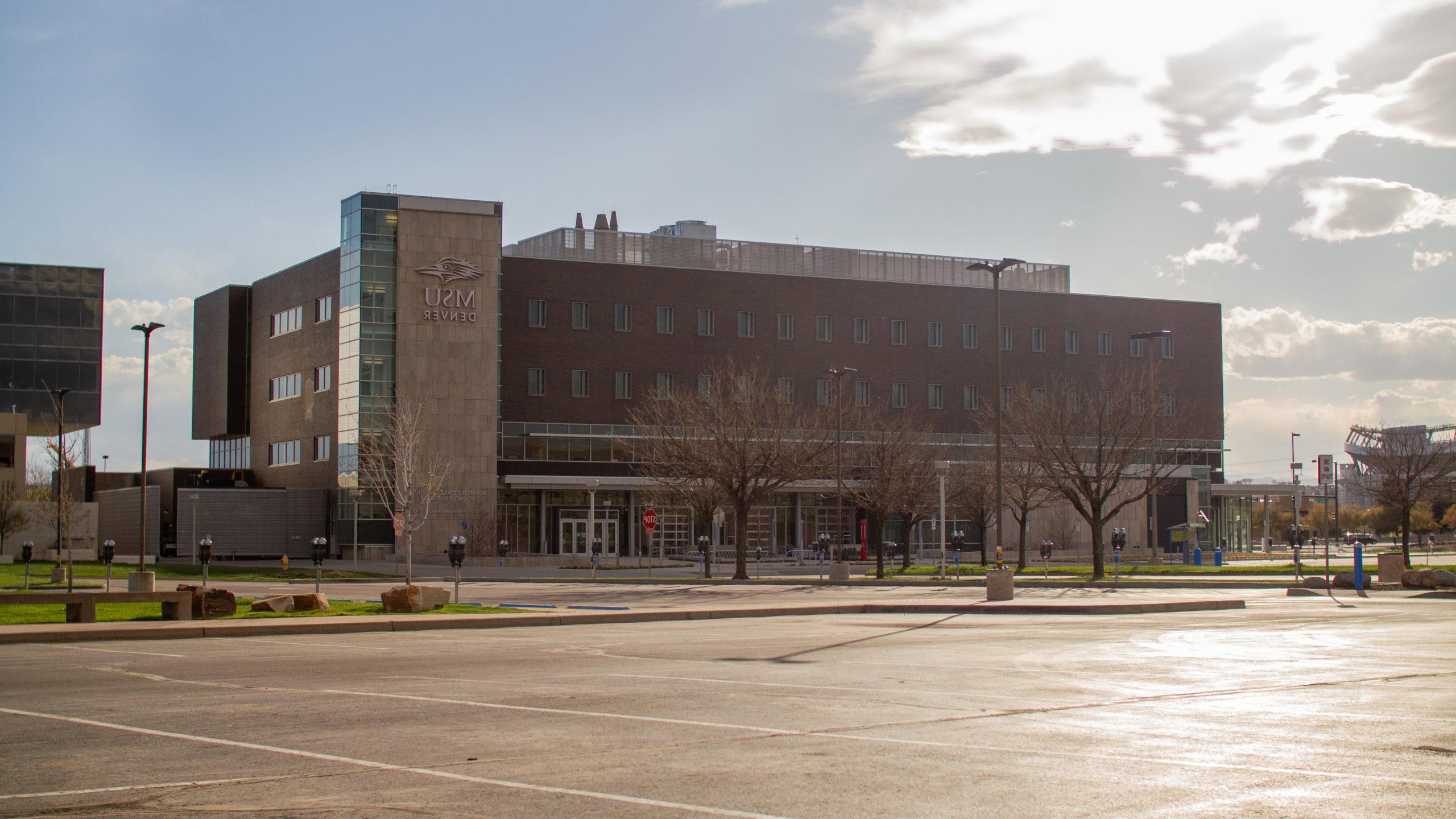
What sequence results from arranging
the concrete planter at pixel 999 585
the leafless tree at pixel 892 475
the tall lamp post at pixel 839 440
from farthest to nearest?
the leafless tree at pixel 892 475 → the tall lamp post at pixel 839 440 → the concrete planter at pixel 999 585

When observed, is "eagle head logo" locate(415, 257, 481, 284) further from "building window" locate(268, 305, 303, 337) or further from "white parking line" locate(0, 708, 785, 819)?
"white parking line" locate(0, 708, 785, 819)

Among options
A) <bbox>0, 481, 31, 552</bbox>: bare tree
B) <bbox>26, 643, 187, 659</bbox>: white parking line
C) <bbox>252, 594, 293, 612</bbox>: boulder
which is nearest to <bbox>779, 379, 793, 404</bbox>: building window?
<bbox>252, 594, 293, 612</bbox>: boulder

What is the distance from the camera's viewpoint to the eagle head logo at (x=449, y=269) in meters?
73.5

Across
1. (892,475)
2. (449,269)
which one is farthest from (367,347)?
(892,475)

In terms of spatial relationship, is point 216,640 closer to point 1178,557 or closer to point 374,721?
point 374,721

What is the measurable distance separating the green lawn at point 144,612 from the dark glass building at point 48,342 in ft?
212

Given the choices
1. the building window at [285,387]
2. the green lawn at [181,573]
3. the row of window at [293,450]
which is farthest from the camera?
the building window at [285,387]

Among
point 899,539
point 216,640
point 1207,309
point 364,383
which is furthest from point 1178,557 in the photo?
point 216,640

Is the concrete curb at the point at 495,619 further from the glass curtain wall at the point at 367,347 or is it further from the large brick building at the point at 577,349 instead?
the glass curtain wall at the point at 367,347

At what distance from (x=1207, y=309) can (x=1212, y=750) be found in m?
94.2

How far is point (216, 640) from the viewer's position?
2053cm

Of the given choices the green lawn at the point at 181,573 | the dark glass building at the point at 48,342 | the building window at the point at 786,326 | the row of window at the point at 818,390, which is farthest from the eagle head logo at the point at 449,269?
the dark glass building at the point at 48,342

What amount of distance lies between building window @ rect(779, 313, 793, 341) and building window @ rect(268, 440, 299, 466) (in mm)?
31673

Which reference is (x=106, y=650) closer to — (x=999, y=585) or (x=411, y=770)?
(x=411, y=770)
